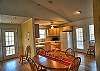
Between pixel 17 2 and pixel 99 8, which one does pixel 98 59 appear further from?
pixel 17 2

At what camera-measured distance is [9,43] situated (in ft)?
27.3

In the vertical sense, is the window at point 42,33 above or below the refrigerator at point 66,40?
above

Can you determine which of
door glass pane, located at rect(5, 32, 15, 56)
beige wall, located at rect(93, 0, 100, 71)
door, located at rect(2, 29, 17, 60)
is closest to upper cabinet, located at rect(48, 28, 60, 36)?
door, located at rect(2, 29, 17, 60)

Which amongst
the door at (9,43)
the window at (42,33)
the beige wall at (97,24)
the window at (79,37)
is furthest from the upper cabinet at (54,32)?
the beige wall at (97,24)

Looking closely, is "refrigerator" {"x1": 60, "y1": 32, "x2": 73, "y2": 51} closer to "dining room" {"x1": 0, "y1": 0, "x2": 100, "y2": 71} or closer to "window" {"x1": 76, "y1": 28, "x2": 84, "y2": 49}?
"dining room" {"x1": 0, "y1": 0, "x2": 100, "y2": 71}

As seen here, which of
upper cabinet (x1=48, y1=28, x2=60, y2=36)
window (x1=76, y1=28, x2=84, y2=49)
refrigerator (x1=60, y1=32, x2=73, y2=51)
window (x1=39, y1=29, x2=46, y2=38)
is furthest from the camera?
window (x1=39, y1=29, x2=46, y2=38)

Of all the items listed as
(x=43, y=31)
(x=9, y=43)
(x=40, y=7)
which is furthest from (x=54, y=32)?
(x=40, y=7)

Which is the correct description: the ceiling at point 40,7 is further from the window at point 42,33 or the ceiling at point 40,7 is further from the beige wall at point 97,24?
the beige wall at point 97,24

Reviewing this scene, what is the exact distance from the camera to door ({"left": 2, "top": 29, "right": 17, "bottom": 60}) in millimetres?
8036

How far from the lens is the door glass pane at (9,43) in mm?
8180

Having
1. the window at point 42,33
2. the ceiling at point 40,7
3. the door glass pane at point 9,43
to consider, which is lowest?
the door glass pane at point 9,43

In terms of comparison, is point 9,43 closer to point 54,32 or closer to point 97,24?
point 54,32

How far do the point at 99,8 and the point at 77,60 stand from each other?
158cm

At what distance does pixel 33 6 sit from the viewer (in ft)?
21.1
